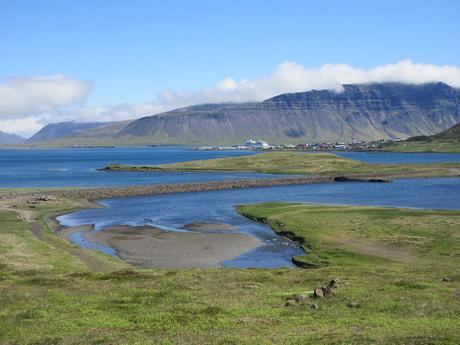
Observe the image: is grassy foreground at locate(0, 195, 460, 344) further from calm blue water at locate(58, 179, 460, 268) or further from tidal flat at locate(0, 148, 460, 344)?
calm blue water at locate(58, 179, 460, 268)

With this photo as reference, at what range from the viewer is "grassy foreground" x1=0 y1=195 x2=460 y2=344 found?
28.5 metres

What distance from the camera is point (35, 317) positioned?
108 feet

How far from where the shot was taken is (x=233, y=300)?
3647 cm

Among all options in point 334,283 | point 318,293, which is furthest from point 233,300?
point 334,283

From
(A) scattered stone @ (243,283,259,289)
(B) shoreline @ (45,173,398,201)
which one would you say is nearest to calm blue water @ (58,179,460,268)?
(B) shoreline @ (45,173,398,201)

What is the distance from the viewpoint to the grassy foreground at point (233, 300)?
Answer: 28500 millimetres

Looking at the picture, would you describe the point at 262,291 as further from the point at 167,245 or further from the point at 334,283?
the point at 167,245

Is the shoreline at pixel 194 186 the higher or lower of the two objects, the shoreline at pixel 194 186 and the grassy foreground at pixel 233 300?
the lower

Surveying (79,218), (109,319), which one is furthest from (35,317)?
(79,218)

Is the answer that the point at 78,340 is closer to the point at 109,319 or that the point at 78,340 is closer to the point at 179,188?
the point at 109,319

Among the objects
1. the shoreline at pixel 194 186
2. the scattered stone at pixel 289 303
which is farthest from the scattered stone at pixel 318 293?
the shoreline at pixel 194 186

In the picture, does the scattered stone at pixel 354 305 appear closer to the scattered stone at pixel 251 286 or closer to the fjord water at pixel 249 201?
the scattered stone at pixel 251 286

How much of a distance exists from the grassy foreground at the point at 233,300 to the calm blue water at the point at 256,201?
10.2m

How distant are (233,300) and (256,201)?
8961 centimetres
